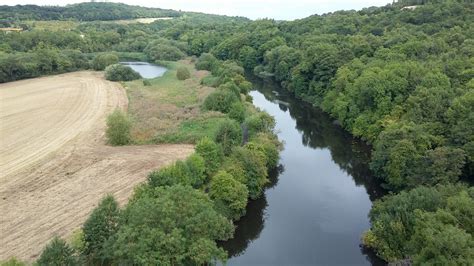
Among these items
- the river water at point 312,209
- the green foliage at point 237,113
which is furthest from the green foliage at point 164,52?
the green foliage at point 237,113

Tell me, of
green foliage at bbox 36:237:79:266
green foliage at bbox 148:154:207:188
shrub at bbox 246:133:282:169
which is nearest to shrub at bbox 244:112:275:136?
shrub at bbox 246:133:282:169

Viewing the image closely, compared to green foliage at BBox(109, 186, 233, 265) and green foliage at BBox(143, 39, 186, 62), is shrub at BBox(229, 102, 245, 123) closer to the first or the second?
green foliage at BBox(109, 186, 233, 265)

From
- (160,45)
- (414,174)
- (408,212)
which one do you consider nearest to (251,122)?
(414,174)

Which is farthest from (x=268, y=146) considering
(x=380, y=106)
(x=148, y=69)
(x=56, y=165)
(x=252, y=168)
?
(x=148, y=69)

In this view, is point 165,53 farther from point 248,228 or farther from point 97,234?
point 97,234

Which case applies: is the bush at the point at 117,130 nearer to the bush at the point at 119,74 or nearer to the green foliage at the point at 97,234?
the green foliage at the point at 97,234
